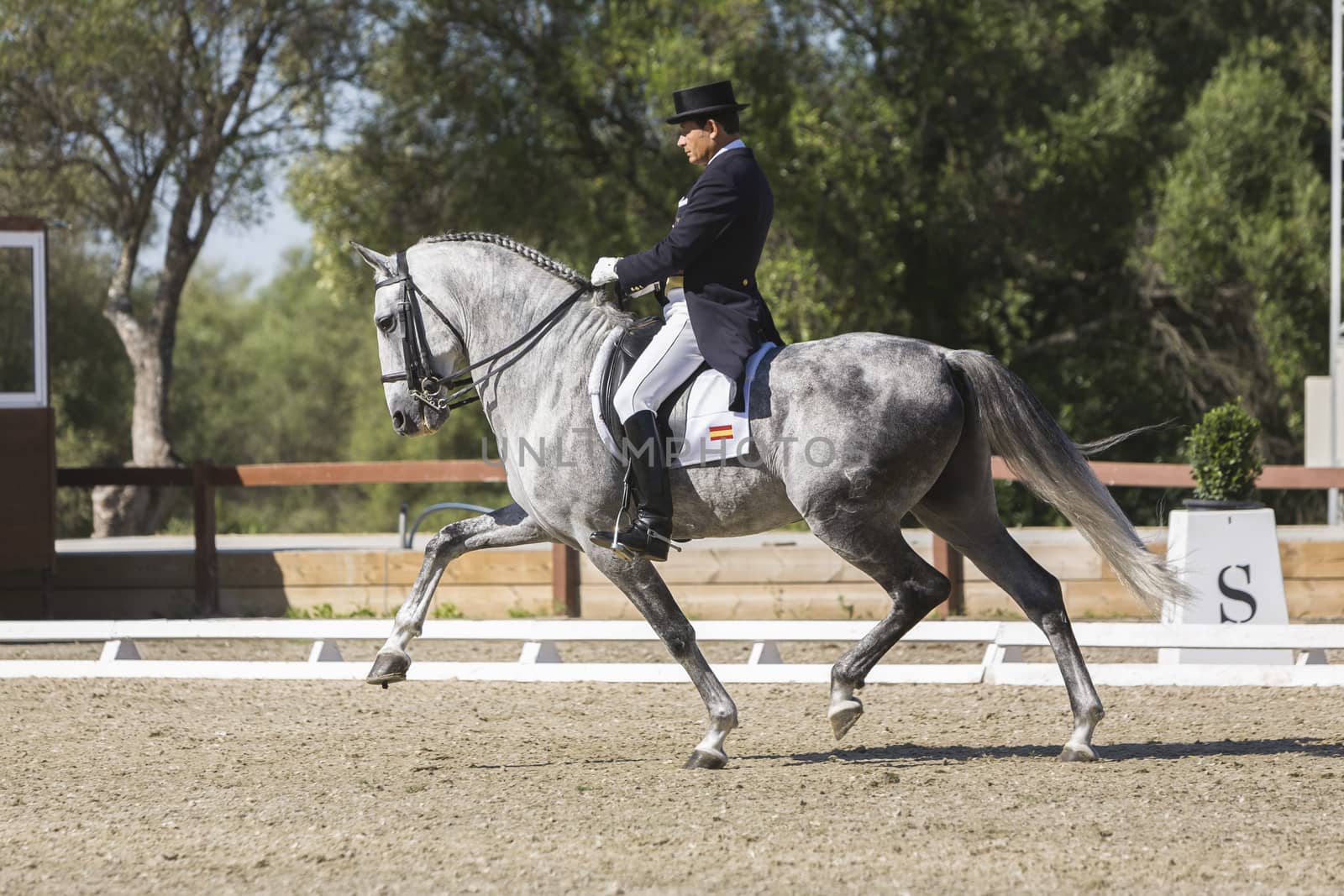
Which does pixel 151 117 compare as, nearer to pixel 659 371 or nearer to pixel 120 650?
pixel 120 650

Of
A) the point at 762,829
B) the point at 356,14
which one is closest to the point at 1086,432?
the point at 356,14

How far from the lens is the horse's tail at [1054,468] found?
526 cm

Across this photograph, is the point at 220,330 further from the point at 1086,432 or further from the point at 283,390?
the point at 1086,432

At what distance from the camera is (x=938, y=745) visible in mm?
5762

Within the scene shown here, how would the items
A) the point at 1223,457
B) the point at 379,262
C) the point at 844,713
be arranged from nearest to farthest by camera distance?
1. the point at 844,713
2. the point at 379,262
3. the point at 1223,457

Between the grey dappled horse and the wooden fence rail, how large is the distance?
13.4 ft

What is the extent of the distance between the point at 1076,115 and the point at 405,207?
28.7 feet

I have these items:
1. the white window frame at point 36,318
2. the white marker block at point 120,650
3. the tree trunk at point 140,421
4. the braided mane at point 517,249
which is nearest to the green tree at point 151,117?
the tree trunk at point 140,421

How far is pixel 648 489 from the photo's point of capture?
5180 millimetres

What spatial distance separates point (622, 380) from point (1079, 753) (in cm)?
210

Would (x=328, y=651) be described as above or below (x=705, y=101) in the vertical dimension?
below

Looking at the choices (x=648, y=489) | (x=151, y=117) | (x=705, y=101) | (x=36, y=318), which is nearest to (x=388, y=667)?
(x=648, y=489)

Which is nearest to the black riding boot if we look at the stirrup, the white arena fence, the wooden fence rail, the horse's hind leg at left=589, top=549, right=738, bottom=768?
the stirrup

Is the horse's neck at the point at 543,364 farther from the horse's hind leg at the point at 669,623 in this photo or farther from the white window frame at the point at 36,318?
the white window frame at the point at 36,318
